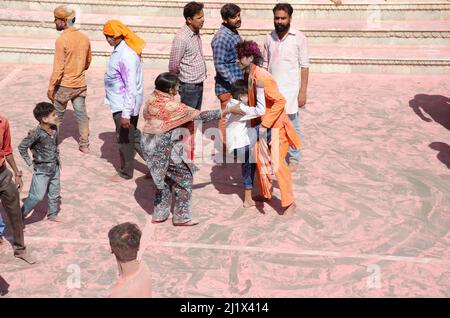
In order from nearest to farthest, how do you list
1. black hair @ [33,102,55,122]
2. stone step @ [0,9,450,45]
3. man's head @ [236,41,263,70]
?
black hair @ [33,102,55,122]
man's head @ [236,41,263,70]
stone step @ [0,9,450,45]

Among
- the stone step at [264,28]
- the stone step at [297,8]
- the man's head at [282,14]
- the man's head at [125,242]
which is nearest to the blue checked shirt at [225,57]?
the man's head at [282,14]

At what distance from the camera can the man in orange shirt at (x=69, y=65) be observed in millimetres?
8227

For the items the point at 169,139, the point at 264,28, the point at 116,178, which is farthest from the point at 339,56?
the point at 169,139

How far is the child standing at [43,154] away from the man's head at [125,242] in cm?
272

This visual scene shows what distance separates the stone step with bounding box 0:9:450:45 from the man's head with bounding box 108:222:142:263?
9.09 metres

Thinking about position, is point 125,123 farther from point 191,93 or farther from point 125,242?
point 125,242

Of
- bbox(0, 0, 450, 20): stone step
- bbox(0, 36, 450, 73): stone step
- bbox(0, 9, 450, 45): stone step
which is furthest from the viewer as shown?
bbox(0, 0, 450, 20): stone step

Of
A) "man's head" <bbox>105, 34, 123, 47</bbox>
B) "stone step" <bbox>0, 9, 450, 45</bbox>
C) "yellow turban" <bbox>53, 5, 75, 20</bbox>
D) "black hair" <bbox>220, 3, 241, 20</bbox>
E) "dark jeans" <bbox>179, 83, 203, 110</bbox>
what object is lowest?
"stone step" <bbox>0, 9, 450, 45</bbox>

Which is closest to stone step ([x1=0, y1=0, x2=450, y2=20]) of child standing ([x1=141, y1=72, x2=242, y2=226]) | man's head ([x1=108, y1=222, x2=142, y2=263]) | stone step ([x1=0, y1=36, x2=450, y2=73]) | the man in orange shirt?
stone step ([x1=0, y1=36, x2=450, y2=73])

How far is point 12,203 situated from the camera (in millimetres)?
6125

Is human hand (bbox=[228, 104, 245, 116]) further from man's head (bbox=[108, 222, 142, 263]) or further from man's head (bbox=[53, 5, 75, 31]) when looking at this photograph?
man's head (bbox=[108, 222, 142, 263])

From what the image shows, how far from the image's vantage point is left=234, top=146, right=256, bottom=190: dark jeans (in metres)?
7.16

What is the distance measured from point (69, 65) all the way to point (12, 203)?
2.75m
